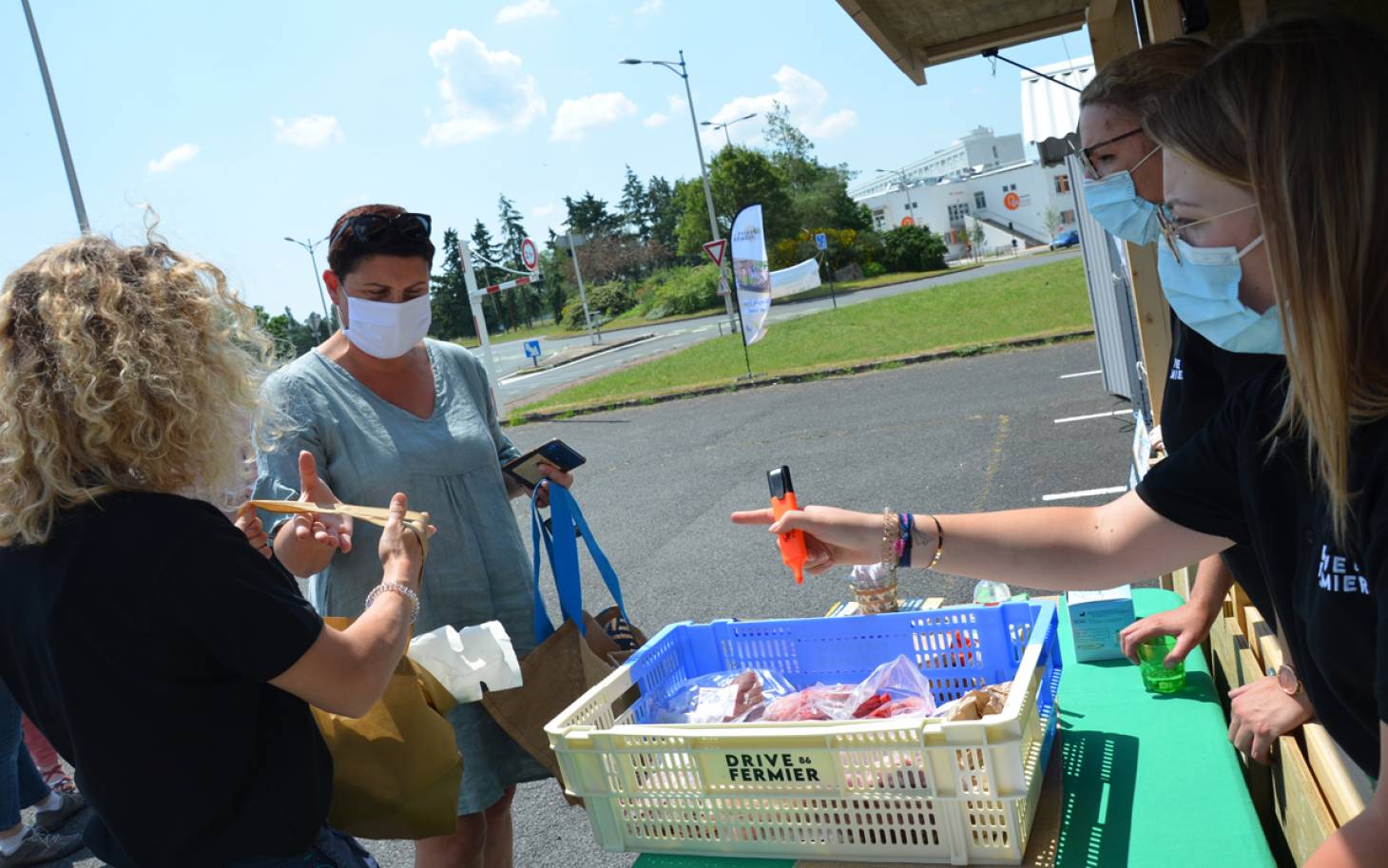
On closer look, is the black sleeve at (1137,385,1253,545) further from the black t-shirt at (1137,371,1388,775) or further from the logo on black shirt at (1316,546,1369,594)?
the logo on black shirt at (1316,546,1369,594)

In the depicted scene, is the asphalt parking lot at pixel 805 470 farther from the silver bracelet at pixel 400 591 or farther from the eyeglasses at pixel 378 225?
the eyeglasses at pixel 378 225

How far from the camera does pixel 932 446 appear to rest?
9648 mm

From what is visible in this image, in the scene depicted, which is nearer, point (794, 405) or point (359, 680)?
point (359, 680)

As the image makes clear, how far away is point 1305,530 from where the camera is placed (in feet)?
4.05

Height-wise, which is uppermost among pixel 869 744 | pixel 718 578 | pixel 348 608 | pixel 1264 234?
pixel 1264 234

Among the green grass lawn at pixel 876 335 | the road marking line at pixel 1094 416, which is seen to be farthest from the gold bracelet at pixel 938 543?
the green grass lawn at pixel 876 335

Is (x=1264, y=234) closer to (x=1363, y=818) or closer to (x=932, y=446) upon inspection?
(x=1363, y=818)

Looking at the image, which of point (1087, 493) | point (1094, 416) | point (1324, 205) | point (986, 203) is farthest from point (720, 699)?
point (986, 203)

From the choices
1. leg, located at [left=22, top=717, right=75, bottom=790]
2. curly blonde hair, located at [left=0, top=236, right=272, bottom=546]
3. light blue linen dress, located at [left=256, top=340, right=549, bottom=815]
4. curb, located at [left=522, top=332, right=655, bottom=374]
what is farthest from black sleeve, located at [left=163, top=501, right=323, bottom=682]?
curb, located at [left=522, top=332, right=655, bottom=374]

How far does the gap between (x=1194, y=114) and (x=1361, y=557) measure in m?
0.56

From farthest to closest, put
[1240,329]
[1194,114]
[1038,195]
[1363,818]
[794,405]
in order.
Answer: [1038,195], [794,405], [1240,329], [1194,114], [1363,818]

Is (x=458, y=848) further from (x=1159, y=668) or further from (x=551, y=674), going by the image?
(x=1159, y=668)

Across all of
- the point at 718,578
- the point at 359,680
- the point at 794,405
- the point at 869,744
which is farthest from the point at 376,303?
the point at 794,405

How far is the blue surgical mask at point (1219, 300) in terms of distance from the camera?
1.37 metres
